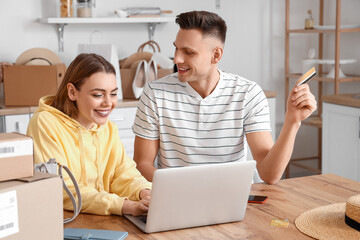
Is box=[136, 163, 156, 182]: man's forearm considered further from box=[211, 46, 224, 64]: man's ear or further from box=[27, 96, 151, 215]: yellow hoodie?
box=[211, 46, 224, 64]: man's ear

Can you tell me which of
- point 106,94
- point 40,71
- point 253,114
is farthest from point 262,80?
point 106,94

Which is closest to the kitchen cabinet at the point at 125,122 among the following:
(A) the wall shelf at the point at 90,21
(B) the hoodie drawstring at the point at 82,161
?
(A) the wall shelf at the point at 90,21

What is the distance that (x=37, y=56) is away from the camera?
3475mm

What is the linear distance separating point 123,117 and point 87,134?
1.63m

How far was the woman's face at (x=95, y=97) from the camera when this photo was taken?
175 cm

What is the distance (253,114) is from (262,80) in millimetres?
2387

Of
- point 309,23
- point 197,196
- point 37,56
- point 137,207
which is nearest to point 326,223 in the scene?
point 197,196

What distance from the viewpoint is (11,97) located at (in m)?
3.25

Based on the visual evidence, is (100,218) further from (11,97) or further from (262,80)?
(262,80)

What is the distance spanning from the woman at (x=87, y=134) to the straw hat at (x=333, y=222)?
478mm

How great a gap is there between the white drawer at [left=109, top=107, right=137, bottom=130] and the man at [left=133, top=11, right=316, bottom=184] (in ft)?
3.86

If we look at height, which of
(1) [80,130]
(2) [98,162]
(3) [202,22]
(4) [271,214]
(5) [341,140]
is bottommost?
(5) [341,140]

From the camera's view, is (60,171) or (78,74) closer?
(60,171)

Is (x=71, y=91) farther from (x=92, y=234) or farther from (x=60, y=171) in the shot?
(x=92, y=234)
